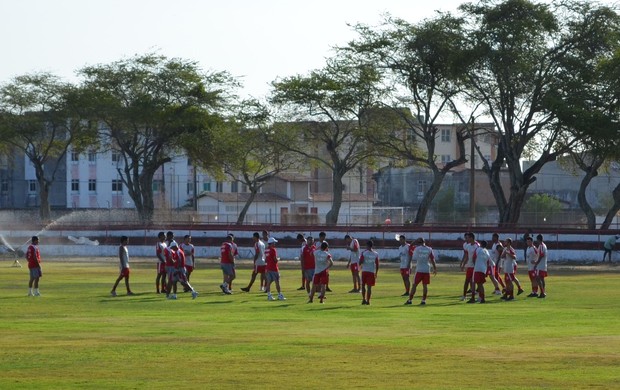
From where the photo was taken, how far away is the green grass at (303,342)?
20.3 metres

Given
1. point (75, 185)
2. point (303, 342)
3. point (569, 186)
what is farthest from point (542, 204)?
point (303, 342)

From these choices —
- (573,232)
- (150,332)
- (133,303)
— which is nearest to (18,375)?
(150,332)

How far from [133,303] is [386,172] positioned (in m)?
106

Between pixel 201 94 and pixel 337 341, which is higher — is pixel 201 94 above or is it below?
above

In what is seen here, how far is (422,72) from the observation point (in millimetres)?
93312

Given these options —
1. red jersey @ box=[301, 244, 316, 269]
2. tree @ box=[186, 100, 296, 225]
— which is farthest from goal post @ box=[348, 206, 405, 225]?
red jersey @ box=[301, 244, 316, 269]

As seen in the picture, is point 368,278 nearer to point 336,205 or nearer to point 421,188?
point 336,205

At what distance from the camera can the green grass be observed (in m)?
20.3

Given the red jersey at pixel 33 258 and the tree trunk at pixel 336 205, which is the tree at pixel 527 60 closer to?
the tree trunk at pixel 336 205

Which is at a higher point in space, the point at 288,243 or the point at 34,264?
the point at 34,264

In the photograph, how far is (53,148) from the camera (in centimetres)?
12069

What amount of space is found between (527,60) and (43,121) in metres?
49.3

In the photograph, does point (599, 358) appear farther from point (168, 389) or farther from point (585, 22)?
point (585, 22)

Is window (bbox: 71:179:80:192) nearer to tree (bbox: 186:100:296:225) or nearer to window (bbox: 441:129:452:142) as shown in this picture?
tree (bbox: 186:100:296:225)
